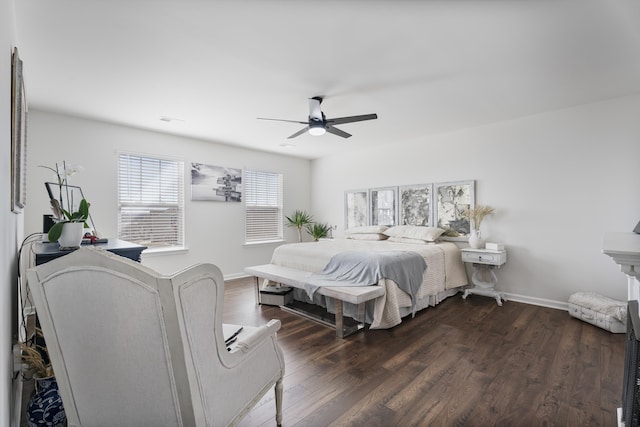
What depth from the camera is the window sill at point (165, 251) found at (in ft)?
15.2

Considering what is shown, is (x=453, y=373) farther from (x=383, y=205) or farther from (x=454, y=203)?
(x=383, y=205)

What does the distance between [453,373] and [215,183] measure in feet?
15.4

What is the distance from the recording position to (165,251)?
478 cm

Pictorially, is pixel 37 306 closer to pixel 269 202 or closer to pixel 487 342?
pixel 487 342

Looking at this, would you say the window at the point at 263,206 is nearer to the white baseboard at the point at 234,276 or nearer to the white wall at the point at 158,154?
the white wall at the point at 158,154

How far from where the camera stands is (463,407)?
189cm

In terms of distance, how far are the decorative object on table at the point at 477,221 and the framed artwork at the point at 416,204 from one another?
67 centimetres

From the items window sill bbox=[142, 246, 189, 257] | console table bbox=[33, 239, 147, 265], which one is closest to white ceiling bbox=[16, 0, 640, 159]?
console table bbox=[33, 239, 147, 265]

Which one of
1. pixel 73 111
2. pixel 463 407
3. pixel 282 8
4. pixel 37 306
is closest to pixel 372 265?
pixel 463 407

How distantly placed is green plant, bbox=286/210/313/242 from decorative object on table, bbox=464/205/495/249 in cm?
338

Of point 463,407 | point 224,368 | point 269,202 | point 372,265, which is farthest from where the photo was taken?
point 269,202

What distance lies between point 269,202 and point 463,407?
5168mm

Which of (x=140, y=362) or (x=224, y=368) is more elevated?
(x=140, y=362)

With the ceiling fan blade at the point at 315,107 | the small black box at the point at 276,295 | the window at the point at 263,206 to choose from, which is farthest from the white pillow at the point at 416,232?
the window at the point at 263,206
